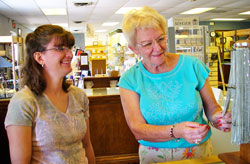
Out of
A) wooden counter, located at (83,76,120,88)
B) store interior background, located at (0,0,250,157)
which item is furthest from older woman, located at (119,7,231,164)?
wooden counter, located at (83,76,120,88)

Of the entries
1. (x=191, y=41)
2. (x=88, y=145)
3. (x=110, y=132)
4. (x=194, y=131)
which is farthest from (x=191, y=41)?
(x=194, y=131)

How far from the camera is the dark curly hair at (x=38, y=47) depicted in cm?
142

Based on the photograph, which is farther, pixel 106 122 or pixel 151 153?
pixel 106 122

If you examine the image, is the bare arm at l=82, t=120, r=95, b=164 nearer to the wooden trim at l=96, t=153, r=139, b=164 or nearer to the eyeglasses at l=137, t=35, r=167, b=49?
the eyeglasses at l=137, t=35, r=167, b=49

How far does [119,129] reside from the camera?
11.1 ft

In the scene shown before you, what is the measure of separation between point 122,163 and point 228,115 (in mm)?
2598

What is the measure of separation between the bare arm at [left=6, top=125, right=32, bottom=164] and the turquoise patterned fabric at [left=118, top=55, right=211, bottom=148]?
1.88ft

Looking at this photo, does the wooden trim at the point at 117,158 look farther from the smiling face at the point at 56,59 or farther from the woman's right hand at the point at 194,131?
the woman's right hand at the point at 194,131

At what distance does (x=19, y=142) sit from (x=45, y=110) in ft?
0.70

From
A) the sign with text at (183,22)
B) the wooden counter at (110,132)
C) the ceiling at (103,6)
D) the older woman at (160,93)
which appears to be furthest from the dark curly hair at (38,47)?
the ceiling at (103,6)

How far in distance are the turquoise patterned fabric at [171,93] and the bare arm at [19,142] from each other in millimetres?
572

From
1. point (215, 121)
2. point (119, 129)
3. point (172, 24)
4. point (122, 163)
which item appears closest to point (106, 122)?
point (119, 129)

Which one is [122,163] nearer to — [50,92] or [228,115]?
[50,92]

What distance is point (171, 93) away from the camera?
1.37 meters
